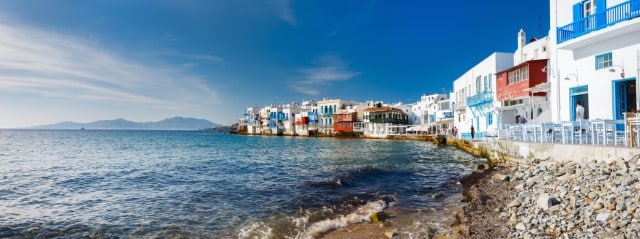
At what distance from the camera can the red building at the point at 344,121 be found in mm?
76181

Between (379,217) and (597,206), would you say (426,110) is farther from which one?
(597,206)

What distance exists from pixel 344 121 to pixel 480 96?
4711 cm

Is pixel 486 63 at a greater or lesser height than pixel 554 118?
greater

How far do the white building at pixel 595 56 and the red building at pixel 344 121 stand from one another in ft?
191

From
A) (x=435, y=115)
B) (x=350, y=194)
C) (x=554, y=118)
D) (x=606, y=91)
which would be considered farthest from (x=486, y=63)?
(x=435, y=115)

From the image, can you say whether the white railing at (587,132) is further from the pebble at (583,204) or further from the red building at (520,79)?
the red building at (520,79)

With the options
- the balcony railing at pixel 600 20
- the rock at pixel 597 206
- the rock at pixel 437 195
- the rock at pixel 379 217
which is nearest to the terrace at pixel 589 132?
the balcony railing at pixel 600 20

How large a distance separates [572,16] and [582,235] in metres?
14.3

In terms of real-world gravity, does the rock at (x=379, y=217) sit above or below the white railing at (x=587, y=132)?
below

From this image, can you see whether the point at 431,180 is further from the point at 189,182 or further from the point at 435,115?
the point at 435,115

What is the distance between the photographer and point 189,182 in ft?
57.7

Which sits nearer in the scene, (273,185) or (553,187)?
(553,187)

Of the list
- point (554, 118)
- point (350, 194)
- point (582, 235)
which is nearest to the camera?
point (582, 235)

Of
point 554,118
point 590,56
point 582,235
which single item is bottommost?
point 582,235
